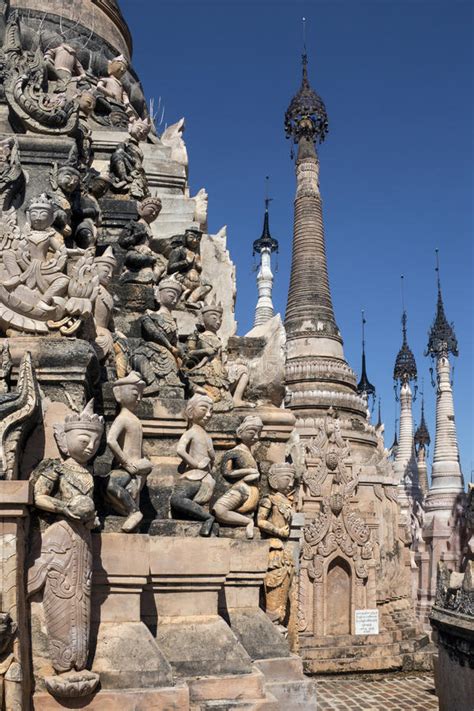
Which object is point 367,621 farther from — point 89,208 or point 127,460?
point 127,460

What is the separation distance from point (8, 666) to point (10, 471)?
136cm

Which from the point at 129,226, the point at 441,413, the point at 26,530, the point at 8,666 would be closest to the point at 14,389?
the point at 26,530

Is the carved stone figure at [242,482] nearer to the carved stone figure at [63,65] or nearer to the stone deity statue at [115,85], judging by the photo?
the carved stone figure at [63,65]

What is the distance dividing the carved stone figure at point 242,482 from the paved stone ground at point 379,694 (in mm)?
11044

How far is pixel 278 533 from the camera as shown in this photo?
10.2 m

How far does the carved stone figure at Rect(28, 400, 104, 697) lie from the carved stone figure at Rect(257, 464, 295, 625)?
430 cm

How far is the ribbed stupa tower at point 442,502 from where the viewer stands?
1278 inches

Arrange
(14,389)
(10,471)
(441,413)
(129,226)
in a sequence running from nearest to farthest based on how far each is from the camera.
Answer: (10,471)
(14,389)
(129,226)
(441,413)

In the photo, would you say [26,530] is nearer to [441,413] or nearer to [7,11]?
[7,11]

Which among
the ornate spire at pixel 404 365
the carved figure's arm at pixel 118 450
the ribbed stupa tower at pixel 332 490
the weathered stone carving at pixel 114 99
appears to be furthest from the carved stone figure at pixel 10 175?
the ornate spire at pixel 404 365

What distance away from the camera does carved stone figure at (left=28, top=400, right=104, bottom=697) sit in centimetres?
592

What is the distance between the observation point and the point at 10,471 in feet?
19.4

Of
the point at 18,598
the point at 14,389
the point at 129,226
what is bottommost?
the point at 18,598

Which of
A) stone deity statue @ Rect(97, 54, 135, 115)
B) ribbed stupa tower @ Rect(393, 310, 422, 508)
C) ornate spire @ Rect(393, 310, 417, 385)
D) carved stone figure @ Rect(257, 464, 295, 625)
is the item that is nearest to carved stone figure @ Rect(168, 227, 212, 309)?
carved stone figure @ Rect(257, 464, 295, 625)
